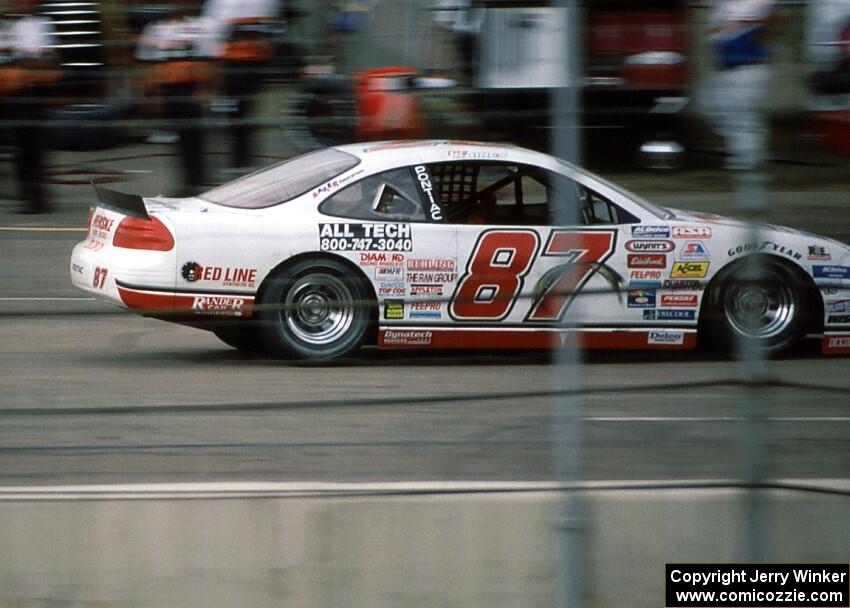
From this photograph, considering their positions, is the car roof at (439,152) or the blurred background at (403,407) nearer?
the blurred background at (403,407)

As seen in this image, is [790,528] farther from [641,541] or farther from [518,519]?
[518,519]

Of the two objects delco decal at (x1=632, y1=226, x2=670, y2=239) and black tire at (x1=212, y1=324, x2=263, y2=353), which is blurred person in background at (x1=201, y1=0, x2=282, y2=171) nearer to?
black tire at (x1=212, y1=324, x2=263, y2=353)

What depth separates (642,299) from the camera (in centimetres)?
604

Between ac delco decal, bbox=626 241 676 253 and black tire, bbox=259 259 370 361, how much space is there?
1482 millimetres

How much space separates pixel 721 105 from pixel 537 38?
1.72ft

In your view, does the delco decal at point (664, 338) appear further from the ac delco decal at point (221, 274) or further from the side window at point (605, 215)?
the ac delco decal at point (221, 274)

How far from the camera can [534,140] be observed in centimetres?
411

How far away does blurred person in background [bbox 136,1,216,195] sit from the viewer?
372 centimetres

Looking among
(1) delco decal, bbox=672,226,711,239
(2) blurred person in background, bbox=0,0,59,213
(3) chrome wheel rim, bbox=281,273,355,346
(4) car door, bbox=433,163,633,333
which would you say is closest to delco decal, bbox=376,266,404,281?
(4) car door, bbox=433,163,633,333

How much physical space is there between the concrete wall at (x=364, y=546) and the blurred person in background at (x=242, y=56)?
41.1 inches

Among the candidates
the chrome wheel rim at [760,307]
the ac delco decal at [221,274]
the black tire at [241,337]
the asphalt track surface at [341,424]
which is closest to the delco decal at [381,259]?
the black tire at [241,337]

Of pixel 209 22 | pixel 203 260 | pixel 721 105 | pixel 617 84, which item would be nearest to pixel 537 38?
pixel 617 84

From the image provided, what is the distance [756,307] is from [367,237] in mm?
4235

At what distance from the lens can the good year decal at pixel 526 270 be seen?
410 centimetres
